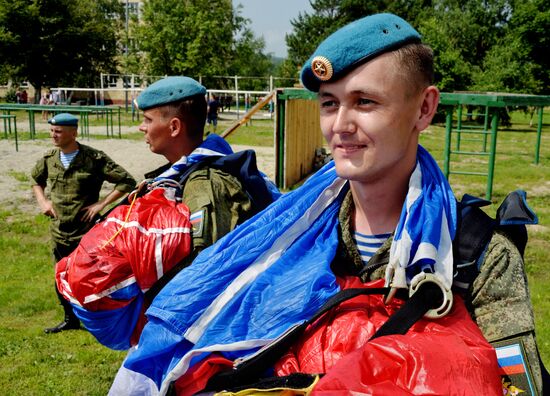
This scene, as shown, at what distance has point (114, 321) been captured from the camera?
188cm

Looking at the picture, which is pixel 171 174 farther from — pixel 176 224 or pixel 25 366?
pixel 25 366

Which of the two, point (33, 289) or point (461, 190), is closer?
point (33, 289)

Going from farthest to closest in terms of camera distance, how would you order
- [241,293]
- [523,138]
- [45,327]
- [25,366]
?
1. [523,138]
2. [45,327]
3. [25,366]
4. [241,293]

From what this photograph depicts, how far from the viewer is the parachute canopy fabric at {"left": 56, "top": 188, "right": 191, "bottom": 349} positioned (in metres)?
1.79

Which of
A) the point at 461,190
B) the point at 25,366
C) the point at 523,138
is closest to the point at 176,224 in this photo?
the point at 25,366

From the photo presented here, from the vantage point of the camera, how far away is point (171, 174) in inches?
92.9

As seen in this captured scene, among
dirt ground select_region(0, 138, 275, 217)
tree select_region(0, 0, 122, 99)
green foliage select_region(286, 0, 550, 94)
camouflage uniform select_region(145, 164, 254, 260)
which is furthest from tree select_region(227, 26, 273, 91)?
camouflage uniform select_region(145, 164, 254, 260)

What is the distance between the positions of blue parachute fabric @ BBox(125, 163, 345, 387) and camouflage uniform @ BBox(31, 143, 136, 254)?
3.95m

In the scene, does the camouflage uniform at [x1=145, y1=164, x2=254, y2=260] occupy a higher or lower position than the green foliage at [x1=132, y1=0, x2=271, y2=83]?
lower

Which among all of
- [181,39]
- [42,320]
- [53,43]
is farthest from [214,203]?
[53,43]

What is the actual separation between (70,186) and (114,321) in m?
3.78

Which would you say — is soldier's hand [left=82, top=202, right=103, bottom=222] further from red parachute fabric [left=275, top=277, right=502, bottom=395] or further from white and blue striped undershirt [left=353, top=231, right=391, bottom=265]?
red parachute fabric [left=275, top=277, right=502, bottom=395]

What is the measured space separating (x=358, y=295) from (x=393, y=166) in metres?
0.31

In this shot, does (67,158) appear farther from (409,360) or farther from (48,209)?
(409,360)
